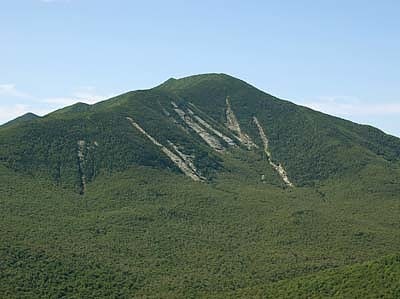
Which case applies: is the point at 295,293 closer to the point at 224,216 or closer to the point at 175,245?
the point at 175,245

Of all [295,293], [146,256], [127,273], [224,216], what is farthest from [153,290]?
[224,216]

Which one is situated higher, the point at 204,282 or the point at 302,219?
the point at 302,219

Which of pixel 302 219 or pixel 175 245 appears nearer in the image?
pixel 175 245

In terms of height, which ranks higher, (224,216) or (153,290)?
(224,216)

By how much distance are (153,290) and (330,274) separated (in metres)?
39.8

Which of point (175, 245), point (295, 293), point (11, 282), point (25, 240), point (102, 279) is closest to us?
point (295, 293)

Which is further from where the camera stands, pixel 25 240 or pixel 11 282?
pixel 25 240

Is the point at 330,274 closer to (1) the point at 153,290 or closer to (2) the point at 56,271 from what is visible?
(1) the point at 153,290

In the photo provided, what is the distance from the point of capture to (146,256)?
524ft

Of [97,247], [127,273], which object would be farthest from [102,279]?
[97,247]

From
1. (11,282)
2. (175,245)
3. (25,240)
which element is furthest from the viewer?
(175,245)

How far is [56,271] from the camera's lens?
5541 inches

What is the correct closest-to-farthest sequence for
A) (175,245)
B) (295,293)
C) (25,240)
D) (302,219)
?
1. (295,293)
2. (25,240)
3. (175,245)
4. (302,219)

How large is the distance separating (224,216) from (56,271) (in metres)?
67.9
